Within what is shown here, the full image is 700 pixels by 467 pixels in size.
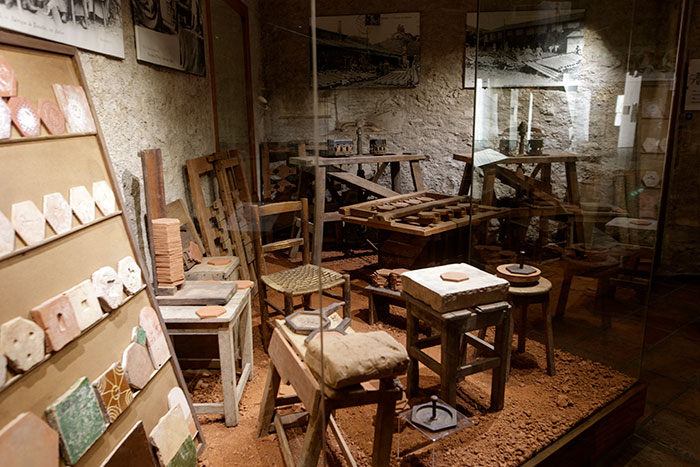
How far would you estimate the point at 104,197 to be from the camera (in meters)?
1.94

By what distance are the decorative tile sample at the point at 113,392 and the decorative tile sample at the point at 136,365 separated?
0.09 ft

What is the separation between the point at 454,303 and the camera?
7.18ft

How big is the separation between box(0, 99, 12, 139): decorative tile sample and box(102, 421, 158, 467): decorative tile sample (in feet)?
3.69

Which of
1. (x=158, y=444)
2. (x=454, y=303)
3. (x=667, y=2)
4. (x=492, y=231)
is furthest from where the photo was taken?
(x=492, y=231)

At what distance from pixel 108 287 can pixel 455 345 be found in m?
1.52

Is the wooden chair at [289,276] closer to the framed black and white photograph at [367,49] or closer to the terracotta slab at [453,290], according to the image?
the terracotta slab at [453,290]

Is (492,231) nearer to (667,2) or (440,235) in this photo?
(440,235)

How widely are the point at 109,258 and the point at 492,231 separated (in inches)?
103

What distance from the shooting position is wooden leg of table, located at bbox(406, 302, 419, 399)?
2471mm

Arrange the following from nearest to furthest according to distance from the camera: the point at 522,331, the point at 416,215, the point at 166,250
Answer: the point at 166,250
the point at 522,331
the point at 416,215

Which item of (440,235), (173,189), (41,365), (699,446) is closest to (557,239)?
(440,235)

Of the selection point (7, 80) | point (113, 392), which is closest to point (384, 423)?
point (113, 392)

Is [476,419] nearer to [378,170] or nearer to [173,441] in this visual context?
[173,441]

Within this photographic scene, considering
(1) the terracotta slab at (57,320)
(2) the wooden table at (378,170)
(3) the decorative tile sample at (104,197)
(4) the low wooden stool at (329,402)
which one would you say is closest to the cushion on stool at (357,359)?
(4) the low wooden stool at (329,402)
